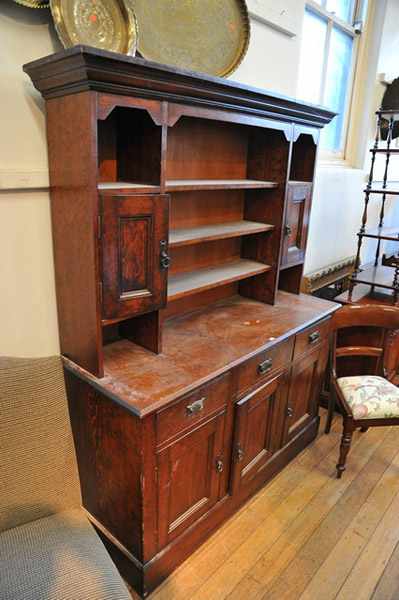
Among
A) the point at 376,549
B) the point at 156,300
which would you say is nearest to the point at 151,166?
the point at 156,300

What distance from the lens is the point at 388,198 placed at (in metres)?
3.93

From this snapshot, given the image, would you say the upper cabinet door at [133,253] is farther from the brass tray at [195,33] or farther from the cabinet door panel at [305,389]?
the cabinet door panel at [305,389]

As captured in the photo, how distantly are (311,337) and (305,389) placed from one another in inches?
12.8

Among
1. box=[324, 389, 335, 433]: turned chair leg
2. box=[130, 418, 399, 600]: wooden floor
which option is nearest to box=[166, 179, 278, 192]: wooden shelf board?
box=[324, 389, 335, 433]: turned chair leg

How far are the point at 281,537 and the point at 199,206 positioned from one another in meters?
1.57

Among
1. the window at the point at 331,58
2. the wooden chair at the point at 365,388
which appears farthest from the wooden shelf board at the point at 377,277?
the window at the point at 331,58

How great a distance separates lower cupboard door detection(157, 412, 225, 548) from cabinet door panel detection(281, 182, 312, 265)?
3.28 feet

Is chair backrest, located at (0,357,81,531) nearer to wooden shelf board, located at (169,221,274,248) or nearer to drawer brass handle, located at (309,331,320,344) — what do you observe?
wooden shelf board, located at (169,221,274,248)

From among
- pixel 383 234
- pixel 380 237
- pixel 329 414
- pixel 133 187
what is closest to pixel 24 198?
pixel 133 187

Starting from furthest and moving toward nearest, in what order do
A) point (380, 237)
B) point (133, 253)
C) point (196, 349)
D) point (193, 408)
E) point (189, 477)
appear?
point (380, 237)
point (196, 349)
point (189, 477)
point (193, 408)
point (133, 253)

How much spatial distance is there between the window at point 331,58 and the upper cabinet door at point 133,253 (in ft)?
6.37

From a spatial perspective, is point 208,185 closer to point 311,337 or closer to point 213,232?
point 213,232

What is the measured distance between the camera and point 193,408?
153cm

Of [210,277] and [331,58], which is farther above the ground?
[331,58]
